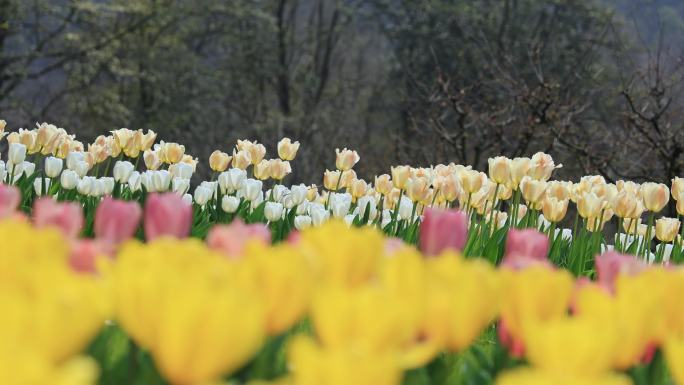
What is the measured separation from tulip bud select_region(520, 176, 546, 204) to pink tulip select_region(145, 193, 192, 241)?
2.03 m

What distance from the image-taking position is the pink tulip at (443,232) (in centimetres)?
122

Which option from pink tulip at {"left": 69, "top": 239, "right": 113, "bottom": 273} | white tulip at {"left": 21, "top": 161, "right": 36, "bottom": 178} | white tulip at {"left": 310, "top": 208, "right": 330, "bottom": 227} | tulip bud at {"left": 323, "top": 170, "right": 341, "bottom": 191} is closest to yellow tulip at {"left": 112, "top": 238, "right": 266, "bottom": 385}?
pink tulip at {"left": 69, "top": 239, "right": 113, "bottom": 273}

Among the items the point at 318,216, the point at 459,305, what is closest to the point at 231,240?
the point at 459,305

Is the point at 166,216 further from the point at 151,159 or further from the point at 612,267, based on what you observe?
the point at 151,159

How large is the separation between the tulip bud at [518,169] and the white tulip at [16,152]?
1864 millimetres

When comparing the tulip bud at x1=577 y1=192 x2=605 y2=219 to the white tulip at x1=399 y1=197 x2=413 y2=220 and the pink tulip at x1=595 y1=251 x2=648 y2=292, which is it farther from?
the pink tulip at x1=595 y1=251 x2=648 y2=292

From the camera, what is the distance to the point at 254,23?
21016 millimetres

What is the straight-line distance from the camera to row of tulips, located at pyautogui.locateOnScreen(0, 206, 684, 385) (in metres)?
0.59

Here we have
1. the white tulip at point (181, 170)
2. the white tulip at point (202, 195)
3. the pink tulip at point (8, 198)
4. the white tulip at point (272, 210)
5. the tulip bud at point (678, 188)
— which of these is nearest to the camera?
the pink tulip at point (8, 198)

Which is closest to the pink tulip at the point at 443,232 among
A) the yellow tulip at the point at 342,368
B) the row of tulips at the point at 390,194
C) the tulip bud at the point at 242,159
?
the yellow tulip at the point at 342,368

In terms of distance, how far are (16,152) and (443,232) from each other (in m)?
2.45

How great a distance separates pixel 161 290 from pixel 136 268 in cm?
6

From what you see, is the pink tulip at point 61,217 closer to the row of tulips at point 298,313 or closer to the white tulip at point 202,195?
the row of tulips at point 298,313

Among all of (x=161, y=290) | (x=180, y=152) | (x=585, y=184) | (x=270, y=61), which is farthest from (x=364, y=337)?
(x=270, y=61)
